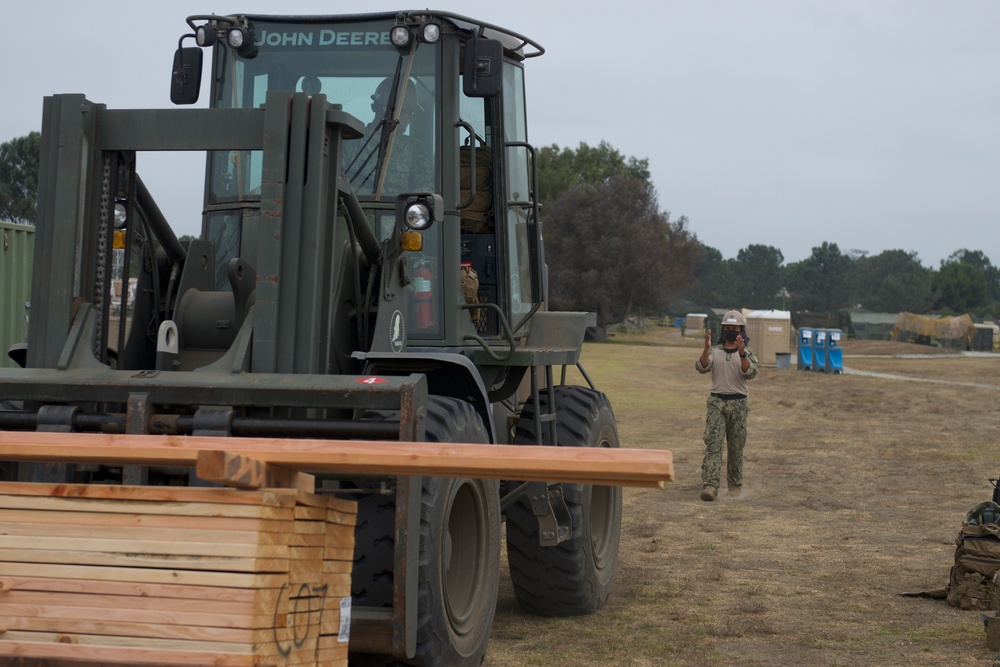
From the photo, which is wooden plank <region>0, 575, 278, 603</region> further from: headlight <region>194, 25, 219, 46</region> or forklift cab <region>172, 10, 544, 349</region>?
headlight <region>194, 25, 219, 46</region>

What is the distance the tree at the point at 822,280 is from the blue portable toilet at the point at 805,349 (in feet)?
337

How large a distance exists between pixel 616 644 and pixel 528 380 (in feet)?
6.69

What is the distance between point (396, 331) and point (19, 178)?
44177mm

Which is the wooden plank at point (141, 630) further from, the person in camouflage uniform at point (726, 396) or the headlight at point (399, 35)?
the person in camouflage uniform at point (726, 396)

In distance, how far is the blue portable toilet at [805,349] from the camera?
126ft

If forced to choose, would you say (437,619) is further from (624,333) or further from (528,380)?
(624,333)

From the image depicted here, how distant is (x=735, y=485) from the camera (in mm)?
13812

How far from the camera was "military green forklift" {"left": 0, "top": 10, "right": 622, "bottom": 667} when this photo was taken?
16.6 ft

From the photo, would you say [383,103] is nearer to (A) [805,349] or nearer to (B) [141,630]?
(B) [141,630]

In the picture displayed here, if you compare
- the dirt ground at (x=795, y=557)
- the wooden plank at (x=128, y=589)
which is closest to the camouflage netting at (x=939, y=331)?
the dirt ground at (x=795, y=557)

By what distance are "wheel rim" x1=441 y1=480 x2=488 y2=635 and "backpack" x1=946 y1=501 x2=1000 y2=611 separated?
3.57 m

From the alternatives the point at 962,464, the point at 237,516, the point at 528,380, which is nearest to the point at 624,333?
the point at 962,464

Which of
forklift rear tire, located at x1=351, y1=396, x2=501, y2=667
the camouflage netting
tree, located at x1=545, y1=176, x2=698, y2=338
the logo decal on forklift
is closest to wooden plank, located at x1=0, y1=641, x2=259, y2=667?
forklift rear tire, located at x1=351, y1=396, x2=501, y2=667

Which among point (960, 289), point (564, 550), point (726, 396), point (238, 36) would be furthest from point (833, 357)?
point (960, 289)
